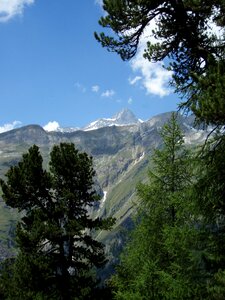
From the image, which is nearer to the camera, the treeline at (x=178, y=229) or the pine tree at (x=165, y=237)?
the treeline at (x=178, y=229)

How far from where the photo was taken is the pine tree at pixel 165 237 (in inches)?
683

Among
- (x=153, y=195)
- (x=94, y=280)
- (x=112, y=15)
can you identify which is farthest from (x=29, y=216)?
(x=112, y=15)

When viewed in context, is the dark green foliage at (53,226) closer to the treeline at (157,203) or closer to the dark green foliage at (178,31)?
the treeline at (157,203)

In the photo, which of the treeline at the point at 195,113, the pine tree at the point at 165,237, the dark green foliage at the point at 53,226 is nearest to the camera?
the treeline at the point at 195,113

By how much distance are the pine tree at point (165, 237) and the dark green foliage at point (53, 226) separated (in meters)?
2.88

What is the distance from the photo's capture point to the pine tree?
17.3m

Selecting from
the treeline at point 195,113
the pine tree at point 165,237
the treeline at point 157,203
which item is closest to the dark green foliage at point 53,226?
the treeline at point 157,203

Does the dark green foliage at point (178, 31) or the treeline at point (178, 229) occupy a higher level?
the dark green foliage at point (178, 31)

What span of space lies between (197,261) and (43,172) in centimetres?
1339

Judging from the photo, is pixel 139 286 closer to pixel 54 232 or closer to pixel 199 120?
pixel 54 232

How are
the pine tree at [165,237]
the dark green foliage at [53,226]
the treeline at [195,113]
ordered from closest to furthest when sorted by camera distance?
the treeline at [195,113] → the pine tree at [165,237] → the dark green foliage at [53,226]

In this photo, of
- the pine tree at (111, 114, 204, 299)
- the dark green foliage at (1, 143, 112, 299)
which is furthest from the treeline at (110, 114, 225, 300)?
the dark green foliage at (1, 143, 112, 299)

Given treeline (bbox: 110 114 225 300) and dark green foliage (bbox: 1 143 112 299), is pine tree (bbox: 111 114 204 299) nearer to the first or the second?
treeline (bbox: 110 114 225 300)

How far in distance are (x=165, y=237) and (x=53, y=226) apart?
24.4ft
